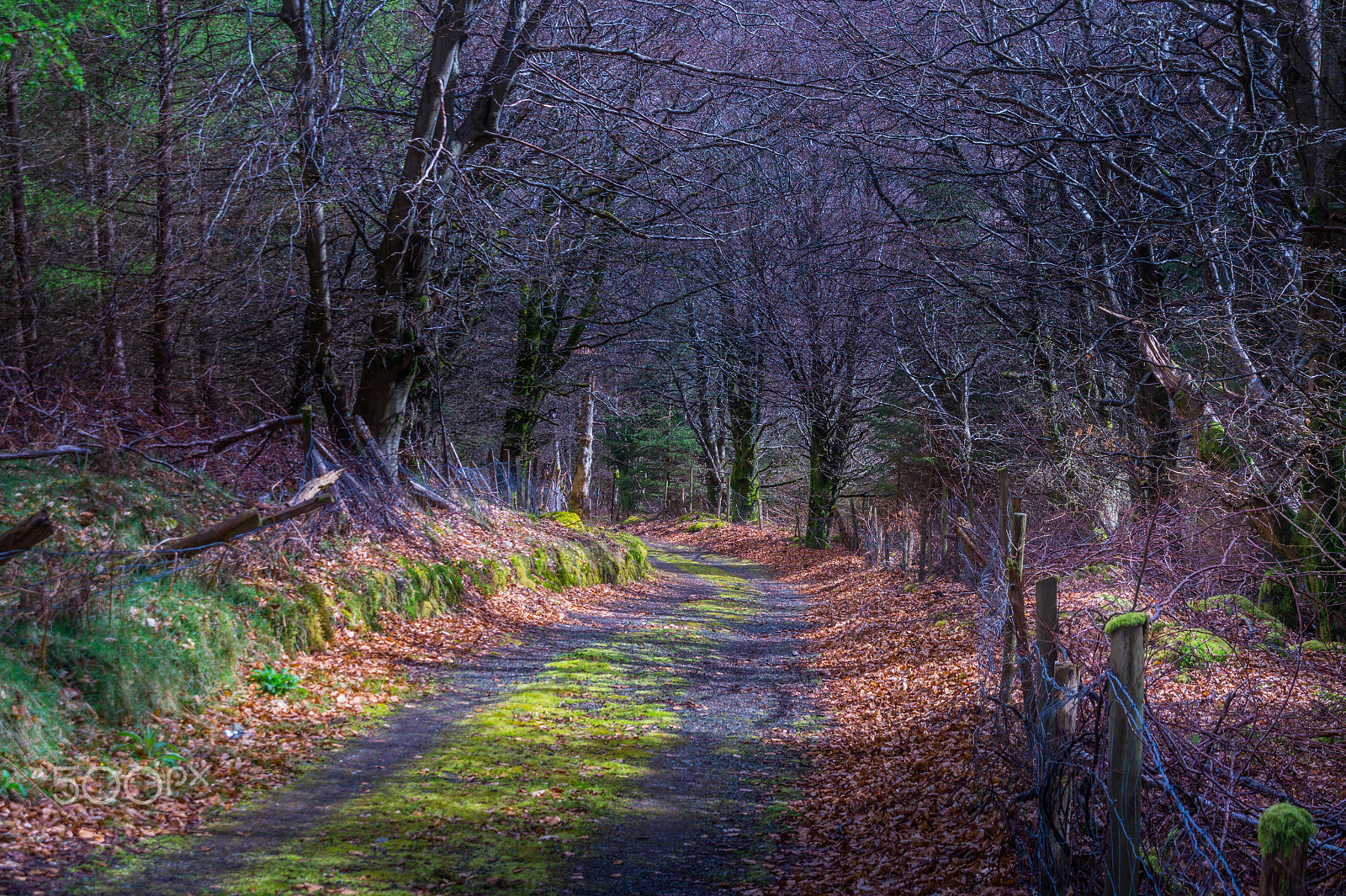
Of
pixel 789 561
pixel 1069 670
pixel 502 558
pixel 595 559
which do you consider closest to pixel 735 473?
pixel 789 561

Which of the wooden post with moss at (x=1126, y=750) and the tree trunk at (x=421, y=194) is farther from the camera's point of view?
the tree trunk at (x=421, y=194)

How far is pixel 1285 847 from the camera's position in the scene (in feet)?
7.98

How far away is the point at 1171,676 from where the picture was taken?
282 inches

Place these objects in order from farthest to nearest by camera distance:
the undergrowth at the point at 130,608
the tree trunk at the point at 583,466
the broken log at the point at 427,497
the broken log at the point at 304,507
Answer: the tree trunk at the point at 583,466 < the broken log at the point at 427,497 < the broken log at the point at 304,507 < the undergrowth at the point at 130,608

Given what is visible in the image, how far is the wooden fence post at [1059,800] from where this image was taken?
4176mm

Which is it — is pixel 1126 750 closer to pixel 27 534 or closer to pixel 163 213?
pixel 27 534

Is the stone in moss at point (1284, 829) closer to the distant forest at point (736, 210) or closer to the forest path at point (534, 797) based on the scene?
the forest path at point (534, 797)

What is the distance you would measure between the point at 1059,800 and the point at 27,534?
572 centimetres

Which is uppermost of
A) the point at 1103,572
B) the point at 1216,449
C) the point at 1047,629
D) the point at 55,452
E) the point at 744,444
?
the point at 744,444

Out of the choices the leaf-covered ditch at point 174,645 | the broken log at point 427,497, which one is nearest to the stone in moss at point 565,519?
the broken log at point 427,497

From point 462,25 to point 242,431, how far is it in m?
5.76

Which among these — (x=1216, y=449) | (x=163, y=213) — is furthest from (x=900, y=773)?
(x=163, y=213)

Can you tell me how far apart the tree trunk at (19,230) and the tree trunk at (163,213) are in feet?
4.82

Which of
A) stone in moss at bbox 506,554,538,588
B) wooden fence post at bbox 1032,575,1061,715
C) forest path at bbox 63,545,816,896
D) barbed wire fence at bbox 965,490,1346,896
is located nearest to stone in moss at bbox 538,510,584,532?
stone in moss at bbox 506,554,538,588
